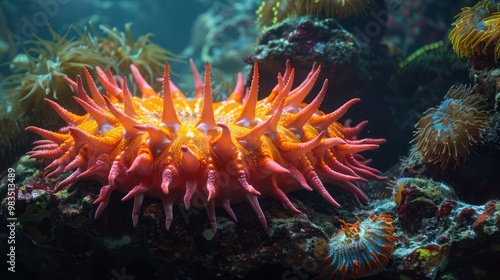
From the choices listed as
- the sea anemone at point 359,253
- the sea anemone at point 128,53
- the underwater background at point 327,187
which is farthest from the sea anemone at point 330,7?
the sea anemone at point 359,253

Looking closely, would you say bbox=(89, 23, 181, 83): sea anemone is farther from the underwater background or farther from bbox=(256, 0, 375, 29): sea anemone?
bbox=(256, 0, 375, 29): sea anemone

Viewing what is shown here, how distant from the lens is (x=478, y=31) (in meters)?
3.16

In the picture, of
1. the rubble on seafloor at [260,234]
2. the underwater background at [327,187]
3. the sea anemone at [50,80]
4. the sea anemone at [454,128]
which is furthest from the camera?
the sea anemone at [50,80]

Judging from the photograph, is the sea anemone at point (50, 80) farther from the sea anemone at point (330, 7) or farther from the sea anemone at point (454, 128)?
the sea anemone at point (454, 128)

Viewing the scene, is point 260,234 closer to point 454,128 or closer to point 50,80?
point 454,128

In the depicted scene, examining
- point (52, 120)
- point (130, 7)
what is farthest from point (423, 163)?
point (130, 7)

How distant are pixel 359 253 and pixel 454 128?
146 cm

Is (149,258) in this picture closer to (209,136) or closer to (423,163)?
(209,136)

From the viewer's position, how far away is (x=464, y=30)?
10.7 ft

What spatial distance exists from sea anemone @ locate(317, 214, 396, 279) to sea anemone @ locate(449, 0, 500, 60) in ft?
6.14

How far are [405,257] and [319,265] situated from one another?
0.58 meters

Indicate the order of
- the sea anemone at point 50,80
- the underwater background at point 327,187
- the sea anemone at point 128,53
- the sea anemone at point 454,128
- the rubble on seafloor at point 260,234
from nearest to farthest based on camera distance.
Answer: the rubble on seafloor at point 260,234 < the underwater background at point 327,187 < the sea anemone at point 454,128 < the sea anemone at point 50,80 < the sea anemone at point 128,53

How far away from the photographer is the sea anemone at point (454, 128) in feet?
9.75

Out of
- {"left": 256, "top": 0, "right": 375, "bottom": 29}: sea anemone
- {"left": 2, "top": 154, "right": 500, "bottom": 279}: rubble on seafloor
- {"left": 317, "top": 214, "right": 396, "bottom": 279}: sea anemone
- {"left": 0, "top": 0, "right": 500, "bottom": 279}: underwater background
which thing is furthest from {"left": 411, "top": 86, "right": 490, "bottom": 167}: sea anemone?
{"left": 256, "top": 0, "right": 375, "bottom": 29}: sea anemone
